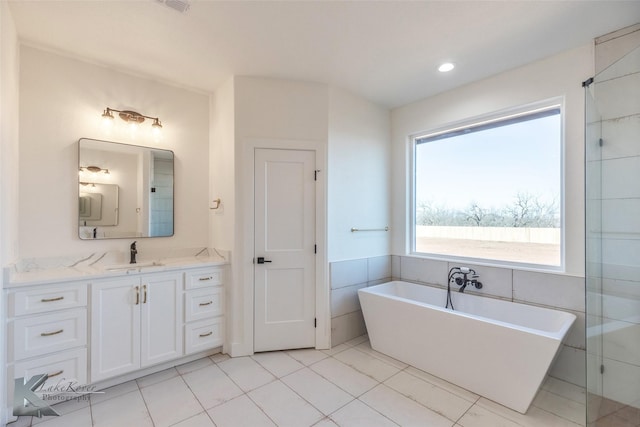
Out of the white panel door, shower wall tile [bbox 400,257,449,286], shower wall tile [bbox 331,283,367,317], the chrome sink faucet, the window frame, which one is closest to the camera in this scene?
the window frame

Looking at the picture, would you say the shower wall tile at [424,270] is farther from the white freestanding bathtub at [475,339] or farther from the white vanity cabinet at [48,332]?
the white vanity cabinet at [48,332]

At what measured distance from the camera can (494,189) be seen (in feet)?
9.69

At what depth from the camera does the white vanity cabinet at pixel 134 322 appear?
2176 millimetres

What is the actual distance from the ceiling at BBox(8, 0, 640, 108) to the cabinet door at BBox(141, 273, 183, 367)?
1937mm

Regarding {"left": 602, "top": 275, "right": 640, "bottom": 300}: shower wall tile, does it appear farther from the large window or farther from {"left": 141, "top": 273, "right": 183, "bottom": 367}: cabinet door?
{"left": 141, "top": 273, "right": 183, "bottom": 367}: cabinet door

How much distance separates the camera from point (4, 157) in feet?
6.07

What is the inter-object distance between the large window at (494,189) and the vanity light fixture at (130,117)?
9.63 ft

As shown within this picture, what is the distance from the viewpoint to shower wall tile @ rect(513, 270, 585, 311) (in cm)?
233

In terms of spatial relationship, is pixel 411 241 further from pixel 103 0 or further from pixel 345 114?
pixel 103 0

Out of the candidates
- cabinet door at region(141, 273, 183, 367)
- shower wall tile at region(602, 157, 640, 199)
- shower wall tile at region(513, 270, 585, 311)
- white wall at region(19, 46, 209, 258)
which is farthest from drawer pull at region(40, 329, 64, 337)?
shower wall tile at region(602, 157, 640, 199)

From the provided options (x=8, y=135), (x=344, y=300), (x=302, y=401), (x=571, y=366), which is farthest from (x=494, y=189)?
(x=8, y=135)

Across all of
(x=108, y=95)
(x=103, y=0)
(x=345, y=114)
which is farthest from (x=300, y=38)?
(x=108, y=95)

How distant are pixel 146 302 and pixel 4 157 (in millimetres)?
1370

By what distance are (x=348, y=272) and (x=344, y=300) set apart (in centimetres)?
30
